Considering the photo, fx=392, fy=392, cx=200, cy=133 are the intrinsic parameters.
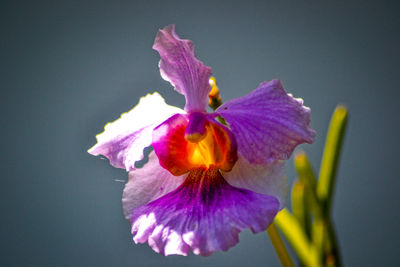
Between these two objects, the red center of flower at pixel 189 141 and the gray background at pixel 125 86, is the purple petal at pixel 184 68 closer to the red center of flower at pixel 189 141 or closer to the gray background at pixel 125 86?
the red center of flower at pixel 189 141

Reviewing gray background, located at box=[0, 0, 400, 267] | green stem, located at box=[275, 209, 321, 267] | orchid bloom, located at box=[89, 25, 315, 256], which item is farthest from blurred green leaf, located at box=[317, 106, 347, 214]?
gray background, located at box=[0, 0, 400, 267]

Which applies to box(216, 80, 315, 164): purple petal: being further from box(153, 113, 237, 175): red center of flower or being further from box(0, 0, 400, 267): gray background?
box(0, 0, 400, 267): gray background

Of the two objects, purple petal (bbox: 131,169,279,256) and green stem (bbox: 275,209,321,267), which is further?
green stem (bbox: 275,209,321,267)

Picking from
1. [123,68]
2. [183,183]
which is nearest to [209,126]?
[183,183]

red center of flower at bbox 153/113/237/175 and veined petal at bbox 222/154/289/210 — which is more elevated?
red center of flower at bbox 153/113/237/175

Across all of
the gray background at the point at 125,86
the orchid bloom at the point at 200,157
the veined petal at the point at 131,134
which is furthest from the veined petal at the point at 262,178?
the gray background at the point at 125,86

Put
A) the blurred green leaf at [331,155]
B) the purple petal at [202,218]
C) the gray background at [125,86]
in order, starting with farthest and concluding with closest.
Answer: the gray background at [125,86] → the blurred green leaf at [331,155] → the purple petal at [202,218]

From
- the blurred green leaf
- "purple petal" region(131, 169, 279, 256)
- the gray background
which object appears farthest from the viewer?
the gray background
